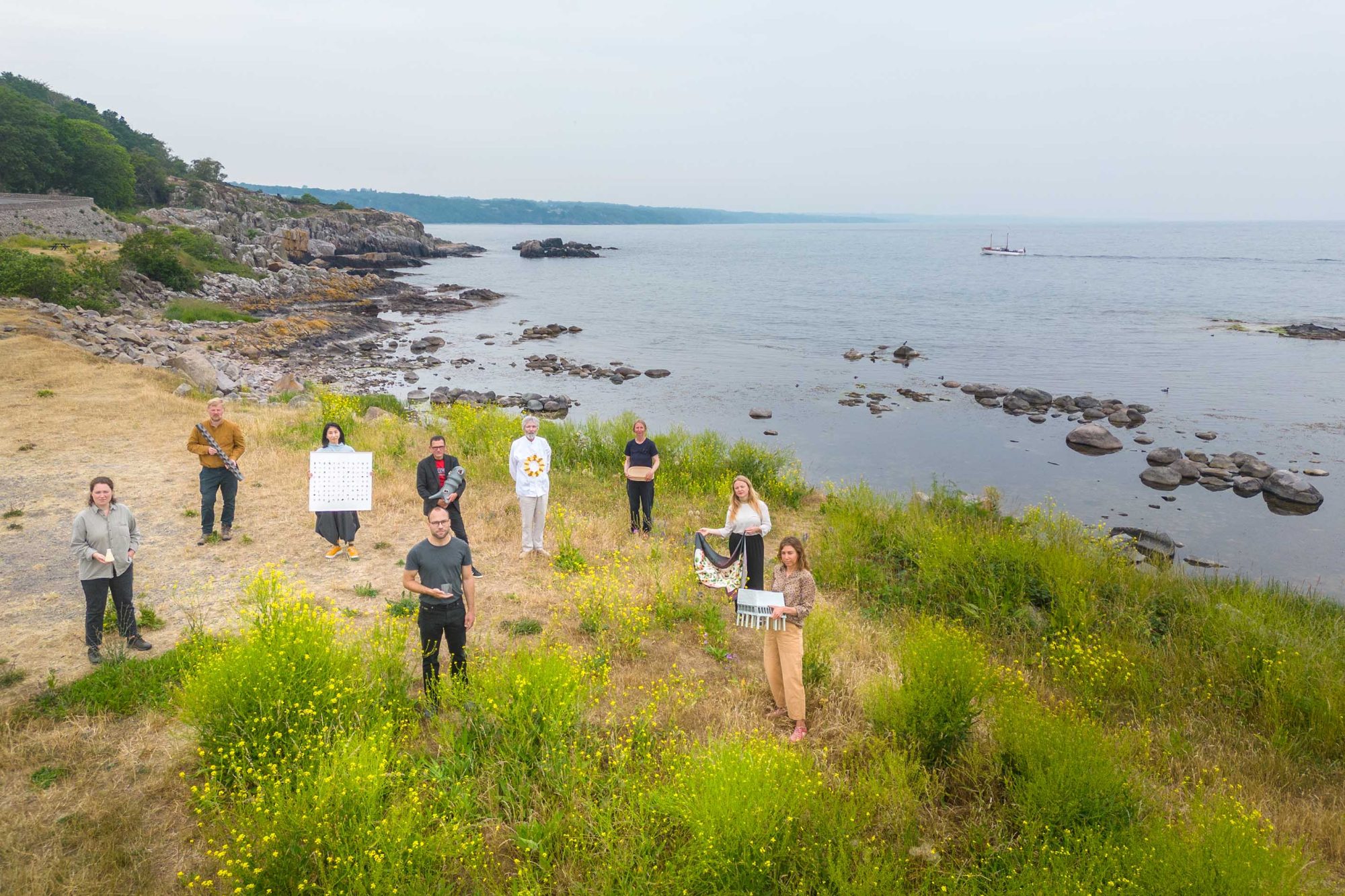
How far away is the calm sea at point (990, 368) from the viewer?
20047 millimetres

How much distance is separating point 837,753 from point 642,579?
4.15 meters

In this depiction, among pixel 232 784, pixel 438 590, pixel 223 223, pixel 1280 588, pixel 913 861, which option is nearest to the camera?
pixel 913 861

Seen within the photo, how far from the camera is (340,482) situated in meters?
9.83

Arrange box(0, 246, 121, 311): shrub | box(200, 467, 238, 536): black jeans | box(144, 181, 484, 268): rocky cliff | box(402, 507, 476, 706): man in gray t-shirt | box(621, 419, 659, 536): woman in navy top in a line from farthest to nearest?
box(144, 181, 484, 268): rocky cliff → box(0, 246, 121, 311): shrub → box(621, 419, 659, 536): woman in navy top → box(200, 467, 238, 536): black jeans → box(402, 507, 476, 706): man in gray t-shirt

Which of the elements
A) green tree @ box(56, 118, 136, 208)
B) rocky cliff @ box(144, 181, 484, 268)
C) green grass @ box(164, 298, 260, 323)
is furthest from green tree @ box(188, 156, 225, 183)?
green grass @ box(164, 298, 260, 323)

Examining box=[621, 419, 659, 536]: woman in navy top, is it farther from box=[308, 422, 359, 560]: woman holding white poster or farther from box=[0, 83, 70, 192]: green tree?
box=[0, 83, 70, 192]: green tree

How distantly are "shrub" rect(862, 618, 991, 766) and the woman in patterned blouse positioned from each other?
0.70 metres

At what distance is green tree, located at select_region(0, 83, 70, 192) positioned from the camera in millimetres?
58812

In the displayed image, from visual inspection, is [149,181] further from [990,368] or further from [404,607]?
[404,607]

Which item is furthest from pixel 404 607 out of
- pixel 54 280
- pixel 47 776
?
pixel 54 280

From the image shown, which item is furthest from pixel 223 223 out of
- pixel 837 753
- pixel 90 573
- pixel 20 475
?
pixel 837 753

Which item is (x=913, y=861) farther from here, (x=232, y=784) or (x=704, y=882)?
(x=232, y=784)

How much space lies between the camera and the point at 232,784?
224 inches

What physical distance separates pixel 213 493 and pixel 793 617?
8798 millimetres
